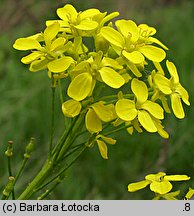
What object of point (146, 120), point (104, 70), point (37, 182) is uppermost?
point (104, 70)

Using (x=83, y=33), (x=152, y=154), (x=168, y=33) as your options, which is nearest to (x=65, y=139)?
(x=83, y=33)

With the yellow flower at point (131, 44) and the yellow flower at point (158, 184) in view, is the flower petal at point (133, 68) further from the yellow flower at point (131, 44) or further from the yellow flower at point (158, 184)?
the yellow flower at point (158, 184)

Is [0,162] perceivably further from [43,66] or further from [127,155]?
[43,66]

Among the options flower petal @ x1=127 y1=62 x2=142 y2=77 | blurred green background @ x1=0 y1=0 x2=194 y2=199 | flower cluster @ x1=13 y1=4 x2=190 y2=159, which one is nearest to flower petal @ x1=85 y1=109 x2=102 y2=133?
flower cluster @ x1=13 y1=4 x2=190 y2=159

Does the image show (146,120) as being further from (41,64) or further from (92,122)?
(41,64)

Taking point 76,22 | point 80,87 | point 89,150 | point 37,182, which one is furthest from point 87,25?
point 89,150

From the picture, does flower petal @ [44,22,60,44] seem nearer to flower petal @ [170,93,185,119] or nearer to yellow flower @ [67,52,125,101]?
yellow flower @ [67,52,125,101]

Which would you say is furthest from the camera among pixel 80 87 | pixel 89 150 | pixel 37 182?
pixel 89 150
